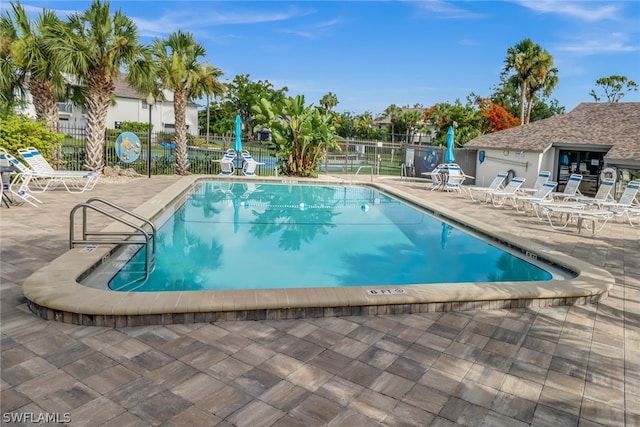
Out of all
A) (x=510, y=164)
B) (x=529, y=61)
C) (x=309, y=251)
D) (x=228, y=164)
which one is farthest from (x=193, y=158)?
(x=529, y=61)

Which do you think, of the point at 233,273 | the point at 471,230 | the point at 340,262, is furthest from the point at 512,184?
the point at 233,273

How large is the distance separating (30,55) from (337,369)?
15081 millimetres

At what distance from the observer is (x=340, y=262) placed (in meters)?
8.19

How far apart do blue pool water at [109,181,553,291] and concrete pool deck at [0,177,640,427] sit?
2.05 meters

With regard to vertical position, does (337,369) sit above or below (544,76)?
below

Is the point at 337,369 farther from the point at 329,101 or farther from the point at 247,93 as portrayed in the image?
the point at 329,101

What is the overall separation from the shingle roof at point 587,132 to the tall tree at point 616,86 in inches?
1488

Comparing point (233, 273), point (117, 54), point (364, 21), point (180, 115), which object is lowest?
point (233, 273)

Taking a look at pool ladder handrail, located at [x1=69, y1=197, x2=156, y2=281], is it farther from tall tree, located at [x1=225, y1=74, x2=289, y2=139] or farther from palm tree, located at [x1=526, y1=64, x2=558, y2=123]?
tall tree, located at [x1=225, y1=74, x2=289, y2=139]

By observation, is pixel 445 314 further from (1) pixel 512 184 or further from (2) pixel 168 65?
(2) pixel 168 65

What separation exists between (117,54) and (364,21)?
13.4 metres

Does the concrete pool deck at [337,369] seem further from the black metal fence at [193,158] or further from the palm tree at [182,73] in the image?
the palm tree at [182,73]

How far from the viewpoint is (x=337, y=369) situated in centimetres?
365

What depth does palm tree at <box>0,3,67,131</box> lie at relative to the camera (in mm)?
14180
